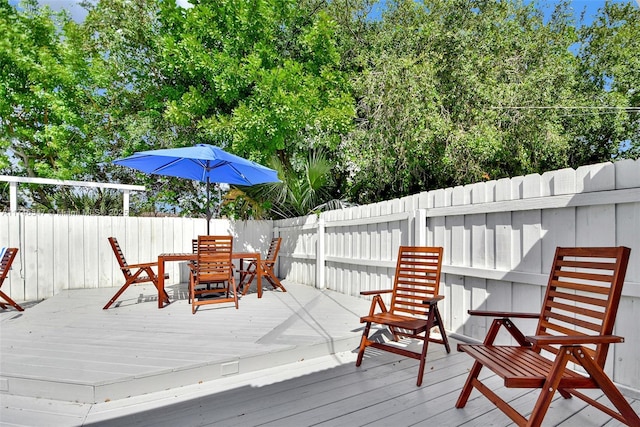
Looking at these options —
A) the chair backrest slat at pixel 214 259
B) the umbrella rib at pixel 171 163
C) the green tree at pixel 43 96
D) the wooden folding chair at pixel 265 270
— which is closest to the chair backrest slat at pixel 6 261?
the umbrella rib at pixel 171 163

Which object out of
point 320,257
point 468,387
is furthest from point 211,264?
point 468,387

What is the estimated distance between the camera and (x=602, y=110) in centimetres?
888

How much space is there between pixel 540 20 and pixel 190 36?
9.17 meters

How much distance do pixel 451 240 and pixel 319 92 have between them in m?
5.75

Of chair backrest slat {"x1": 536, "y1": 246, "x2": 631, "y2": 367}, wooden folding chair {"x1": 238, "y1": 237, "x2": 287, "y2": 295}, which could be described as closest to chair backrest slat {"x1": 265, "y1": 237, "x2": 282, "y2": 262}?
wooden folding chair {"x1": 238, "y1": 237, "x2": 287, "y2": 295}

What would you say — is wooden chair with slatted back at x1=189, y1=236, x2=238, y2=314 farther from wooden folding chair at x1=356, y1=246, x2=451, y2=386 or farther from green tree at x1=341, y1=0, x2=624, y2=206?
green tree at x1=341, y1=0, x2=624, y2=206

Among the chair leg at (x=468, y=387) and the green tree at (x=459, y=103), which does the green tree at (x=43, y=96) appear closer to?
the green tree at (x=459, y=103)

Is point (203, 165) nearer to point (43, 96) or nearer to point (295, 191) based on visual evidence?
point (295, 191)

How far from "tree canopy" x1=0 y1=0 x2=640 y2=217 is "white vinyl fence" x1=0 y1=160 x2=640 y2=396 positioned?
214 cm

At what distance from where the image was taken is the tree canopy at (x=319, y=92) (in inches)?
299

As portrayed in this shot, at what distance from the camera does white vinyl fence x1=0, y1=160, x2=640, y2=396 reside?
2625mm

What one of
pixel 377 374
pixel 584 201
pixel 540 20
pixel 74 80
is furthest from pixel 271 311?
pixel 540 20

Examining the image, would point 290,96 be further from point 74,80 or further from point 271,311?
point 74,80

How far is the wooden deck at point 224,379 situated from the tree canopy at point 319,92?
4.68 m
